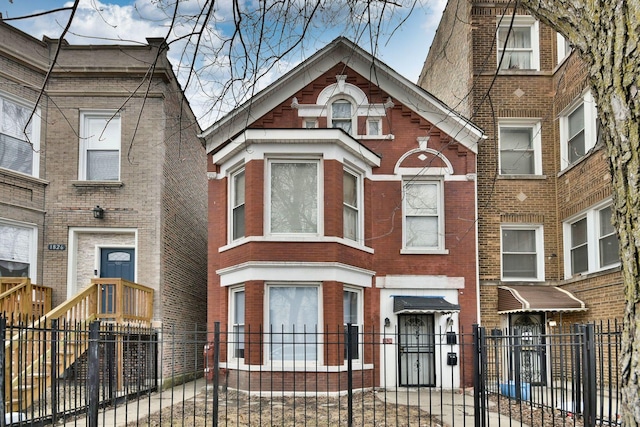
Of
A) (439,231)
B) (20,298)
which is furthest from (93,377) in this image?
(439,231)

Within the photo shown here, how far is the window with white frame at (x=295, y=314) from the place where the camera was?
46.6ft

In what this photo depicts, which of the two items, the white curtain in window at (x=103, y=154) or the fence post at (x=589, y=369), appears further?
the white curtain in window at (x=103, y=154)

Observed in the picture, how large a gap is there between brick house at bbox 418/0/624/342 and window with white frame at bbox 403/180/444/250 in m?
1.26

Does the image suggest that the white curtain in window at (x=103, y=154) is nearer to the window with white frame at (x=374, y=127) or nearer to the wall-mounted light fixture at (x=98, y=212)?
the wall-mounted light fixture at (x=98, y=212)

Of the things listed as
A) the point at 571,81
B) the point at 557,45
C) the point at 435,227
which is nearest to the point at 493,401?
the point at 435,227

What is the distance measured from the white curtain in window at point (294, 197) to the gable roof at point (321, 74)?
6.42ft

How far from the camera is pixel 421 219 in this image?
52.2 feet

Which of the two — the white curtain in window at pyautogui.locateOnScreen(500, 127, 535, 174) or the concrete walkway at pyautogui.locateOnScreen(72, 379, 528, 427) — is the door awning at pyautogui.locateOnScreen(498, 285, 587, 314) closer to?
the concrete walkway at pyautogui.locateOnScreen(72, 379, 528, 427)

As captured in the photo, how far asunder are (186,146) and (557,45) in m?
11.2

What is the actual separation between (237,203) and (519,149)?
790 centimetres

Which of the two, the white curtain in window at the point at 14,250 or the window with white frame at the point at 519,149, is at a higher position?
the window with white frame at the point at 519,149

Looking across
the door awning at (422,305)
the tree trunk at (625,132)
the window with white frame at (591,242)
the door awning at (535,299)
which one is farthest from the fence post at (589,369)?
the door awning at (535,299)

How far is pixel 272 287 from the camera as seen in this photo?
14367 millimetres

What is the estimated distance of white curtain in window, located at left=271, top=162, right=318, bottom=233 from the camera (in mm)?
14586
